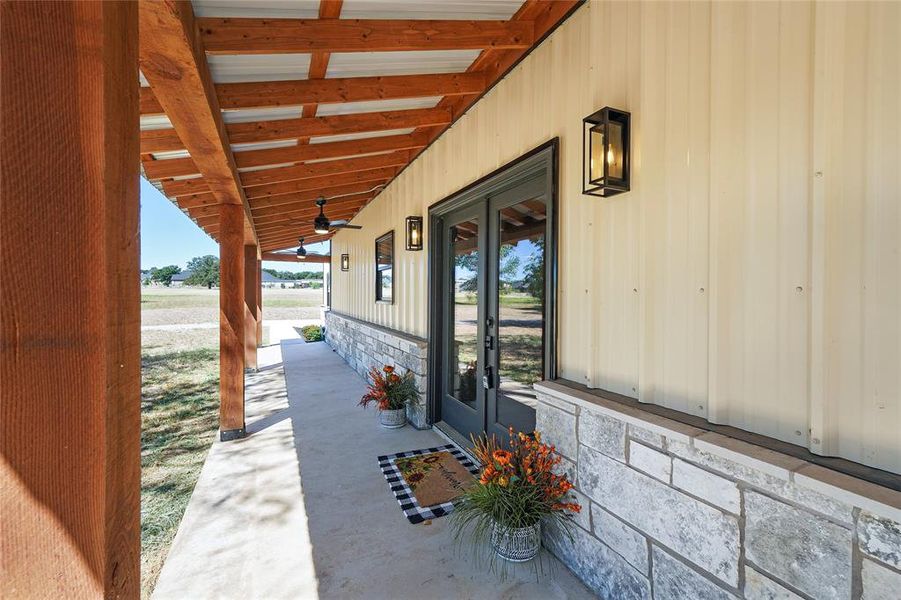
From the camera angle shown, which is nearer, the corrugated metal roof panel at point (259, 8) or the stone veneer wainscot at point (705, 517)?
the stone veneer wainscot at point (705, 517)

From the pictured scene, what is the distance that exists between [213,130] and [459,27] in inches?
60.5

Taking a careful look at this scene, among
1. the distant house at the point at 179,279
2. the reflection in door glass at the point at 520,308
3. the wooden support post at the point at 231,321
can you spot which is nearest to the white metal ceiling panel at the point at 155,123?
the wooden support post at the point at 231,321

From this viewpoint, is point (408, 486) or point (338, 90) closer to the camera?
point (338, 90)

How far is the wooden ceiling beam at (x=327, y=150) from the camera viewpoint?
12.6ft

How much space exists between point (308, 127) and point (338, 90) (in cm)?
63

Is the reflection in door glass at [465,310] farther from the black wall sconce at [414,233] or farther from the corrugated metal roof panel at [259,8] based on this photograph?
the corrugated metal roof panel at [259,8]

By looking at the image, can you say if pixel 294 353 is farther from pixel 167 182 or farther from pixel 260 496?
pixel 260 496

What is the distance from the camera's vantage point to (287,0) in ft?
6.41

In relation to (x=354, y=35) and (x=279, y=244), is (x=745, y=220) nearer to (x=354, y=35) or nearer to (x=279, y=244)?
(x=354, y=35)

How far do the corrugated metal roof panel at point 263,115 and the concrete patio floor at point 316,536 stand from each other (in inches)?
107

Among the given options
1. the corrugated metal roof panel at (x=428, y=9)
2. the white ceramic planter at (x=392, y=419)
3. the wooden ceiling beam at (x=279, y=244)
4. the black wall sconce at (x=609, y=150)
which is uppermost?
the corrugated metal roof panel at (x=428, y=9)

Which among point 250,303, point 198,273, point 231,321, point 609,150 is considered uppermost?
point 198,273

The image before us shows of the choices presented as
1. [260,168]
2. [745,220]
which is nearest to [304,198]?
[260,168]

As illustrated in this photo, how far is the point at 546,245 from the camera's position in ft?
8.18
